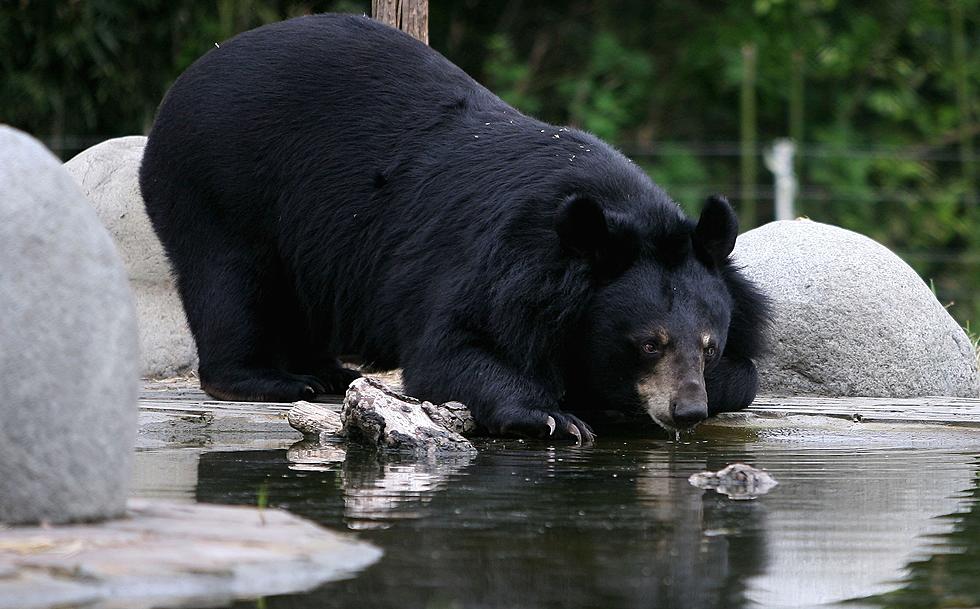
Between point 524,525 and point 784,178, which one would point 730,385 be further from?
point 784,178

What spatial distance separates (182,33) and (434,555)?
10208 millimetres

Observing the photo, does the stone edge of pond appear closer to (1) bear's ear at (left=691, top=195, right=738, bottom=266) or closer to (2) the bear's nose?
(2) the bear's nose

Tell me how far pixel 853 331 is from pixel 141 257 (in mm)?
3215

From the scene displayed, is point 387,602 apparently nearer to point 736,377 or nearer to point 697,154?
point 736,377

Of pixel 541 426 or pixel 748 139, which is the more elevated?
pixel 748 139

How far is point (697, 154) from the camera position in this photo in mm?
14266

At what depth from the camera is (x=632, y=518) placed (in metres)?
3.39

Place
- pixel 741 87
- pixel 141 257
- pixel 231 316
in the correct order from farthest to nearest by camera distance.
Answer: pixel 741 87
pixel 141 257
pixel 231 316

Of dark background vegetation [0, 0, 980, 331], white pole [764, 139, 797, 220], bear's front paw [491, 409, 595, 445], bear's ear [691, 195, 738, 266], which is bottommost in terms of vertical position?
bear's front paw [491, 409, 595, 445]

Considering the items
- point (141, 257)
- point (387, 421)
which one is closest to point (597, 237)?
point (387, 421)

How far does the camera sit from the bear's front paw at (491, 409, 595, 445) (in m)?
4.88

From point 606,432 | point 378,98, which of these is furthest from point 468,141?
point 606,432

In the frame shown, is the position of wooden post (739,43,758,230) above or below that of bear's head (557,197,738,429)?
above

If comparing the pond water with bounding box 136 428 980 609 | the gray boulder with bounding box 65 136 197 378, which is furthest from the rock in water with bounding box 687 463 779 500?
the gray boulder with bounding box 65 136 197 378
